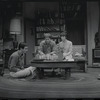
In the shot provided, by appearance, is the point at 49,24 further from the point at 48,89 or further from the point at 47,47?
the point at 48,89

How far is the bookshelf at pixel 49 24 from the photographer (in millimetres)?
9456

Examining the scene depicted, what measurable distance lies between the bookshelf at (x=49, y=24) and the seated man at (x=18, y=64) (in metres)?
3.72

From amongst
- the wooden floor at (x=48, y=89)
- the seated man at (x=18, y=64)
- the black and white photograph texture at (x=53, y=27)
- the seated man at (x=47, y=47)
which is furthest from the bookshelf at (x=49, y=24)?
the wooden floor at (x=48, y=89)

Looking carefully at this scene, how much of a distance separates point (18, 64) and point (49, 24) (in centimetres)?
399

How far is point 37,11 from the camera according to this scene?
1002 cm

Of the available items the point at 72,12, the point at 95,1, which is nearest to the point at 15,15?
the point at 72,12

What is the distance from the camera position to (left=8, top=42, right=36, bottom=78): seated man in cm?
556

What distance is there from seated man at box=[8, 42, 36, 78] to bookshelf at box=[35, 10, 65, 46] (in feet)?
12.2

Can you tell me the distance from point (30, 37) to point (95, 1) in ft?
9.44

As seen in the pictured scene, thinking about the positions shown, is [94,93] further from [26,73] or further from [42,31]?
[42,31]

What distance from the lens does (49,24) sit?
9.48 meters

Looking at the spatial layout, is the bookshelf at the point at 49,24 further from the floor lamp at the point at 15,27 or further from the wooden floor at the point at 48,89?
the wooden floor at the point at 48,89

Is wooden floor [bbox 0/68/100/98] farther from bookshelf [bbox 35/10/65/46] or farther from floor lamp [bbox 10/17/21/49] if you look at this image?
bookshelf [bbox 35/10/65/46]

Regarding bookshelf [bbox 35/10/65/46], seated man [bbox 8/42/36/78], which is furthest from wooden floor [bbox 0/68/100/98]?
bookshelf [bbox 35/10/65/46]
